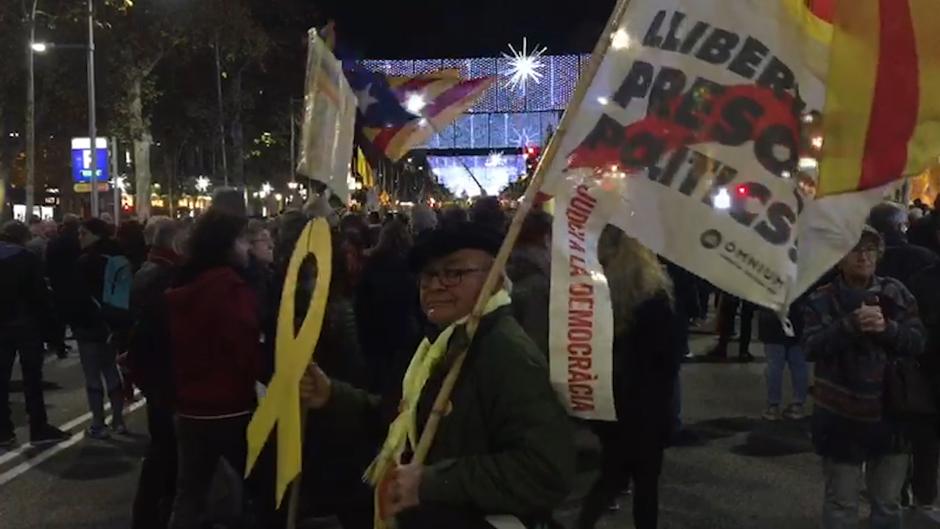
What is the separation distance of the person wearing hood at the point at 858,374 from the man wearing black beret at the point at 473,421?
8.06 feet

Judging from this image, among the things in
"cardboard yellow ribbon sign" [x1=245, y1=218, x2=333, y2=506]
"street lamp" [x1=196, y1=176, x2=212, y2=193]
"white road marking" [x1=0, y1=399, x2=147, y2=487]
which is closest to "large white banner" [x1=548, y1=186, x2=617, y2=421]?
"cardboard yellow ribbon sign" [x1=245, y1=218, x2=333, y2=506]

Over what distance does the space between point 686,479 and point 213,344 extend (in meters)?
4.10

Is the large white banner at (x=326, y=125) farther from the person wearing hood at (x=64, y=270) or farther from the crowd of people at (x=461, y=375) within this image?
the person wearing hood at (x=64, y=270)

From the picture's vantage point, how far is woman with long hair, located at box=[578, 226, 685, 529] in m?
5.69

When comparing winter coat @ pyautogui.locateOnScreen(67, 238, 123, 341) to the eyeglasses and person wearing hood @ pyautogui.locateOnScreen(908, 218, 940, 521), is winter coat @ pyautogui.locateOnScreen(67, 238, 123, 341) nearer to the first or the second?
person wearing hood @ pyautogui.locateOnScreen(908, 218, 940, 521)

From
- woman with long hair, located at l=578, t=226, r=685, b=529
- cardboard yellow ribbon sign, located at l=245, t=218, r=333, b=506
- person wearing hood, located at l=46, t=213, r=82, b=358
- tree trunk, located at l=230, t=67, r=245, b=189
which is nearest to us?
cardboard yellow ribbon sign, located at l=245, t=218, r=333, b=506

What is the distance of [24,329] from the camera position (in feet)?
31.1

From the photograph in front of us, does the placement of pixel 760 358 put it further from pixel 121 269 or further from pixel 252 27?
pixel 252 27

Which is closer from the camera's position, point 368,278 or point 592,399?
point 592,399

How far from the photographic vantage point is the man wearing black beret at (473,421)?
2.88m

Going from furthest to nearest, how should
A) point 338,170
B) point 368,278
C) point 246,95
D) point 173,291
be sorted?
point 246,95
point 368,278
point 173,291
point 338,170


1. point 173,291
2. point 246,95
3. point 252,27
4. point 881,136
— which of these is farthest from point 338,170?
point 246,95

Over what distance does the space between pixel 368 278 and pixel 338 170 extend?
3.00 meters

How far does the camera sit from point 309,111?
15.0ft
